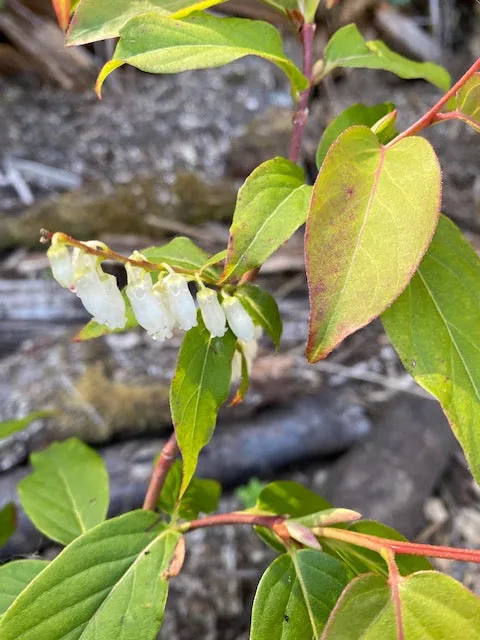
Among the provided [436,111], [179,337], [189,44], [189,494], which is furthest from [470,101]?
[179,337]

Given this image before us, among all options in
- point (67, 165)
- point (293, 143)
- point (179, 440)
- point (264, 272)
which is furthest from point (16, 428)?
point (67, 165)

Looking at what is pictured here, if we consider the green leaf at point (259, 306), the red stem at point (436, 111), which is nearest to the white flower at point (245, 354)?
the green leaf at point (259, 306)

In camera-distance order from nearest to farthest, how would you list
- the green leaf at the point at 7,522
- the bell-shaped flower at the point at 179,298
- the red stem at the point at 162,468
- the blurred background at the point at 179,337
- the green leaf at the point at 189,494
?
1. the bell-shaped flower at the point at 179,298
2. the red stem at the point at 162,468
3. the green leaf at the point at 189,494
4. the green leaf at the point at 7,522
5. the blurred background at the point at 179,337

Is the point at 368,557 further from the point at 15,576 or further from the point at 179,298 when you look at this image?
the point at 15,576

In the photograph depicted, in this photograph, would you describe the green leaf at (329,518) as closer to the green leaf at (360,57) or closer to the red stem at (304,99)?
the red stem at (304,99)

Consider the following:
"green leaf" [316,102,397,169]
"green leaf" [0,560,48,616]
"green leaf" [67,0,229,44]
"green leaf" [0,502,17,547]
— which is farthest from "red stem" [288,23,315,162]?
"green leaf" [0,502,17,547]

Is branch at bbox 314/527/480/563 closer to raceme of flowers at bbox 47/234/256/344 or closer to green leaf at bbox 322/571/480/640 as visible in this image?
green leaf at bbox 322/571/480/640
